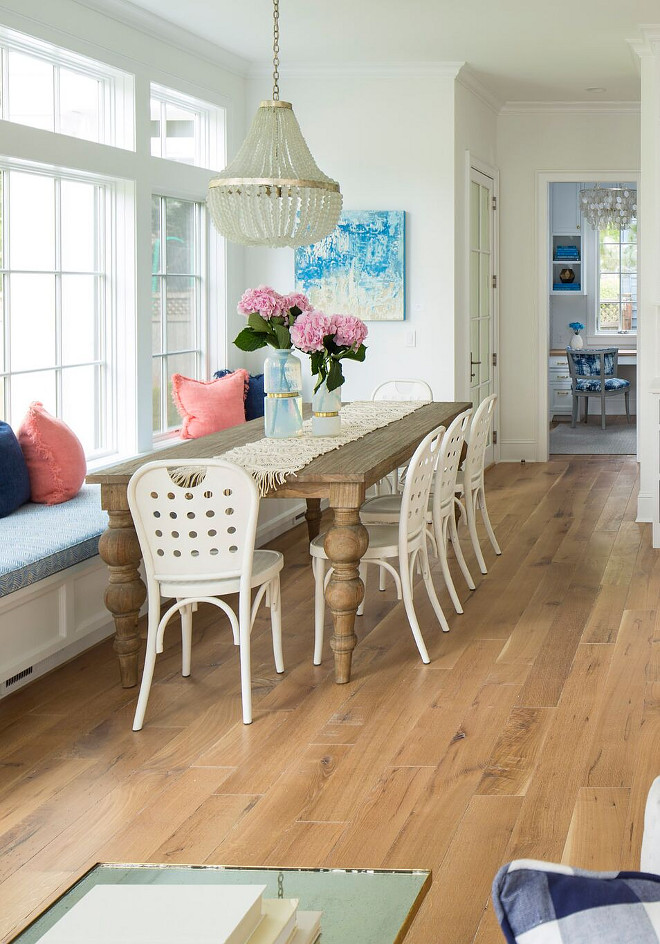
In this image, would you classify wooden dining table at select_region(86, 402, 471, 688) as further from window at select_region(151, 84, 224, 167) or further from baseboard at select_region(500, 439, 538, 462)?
baseboard at select_region(500, 439, 538, 462)

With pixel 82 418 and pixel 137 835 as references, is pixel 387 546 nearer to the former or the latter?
pixel 137 835

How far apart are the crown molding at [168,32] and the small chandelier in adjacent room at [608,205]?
205 inches

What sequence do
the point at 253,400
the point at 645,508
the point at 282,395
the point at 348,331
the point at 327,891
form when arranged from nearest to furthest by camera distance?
the point at 327,891
the point at 348,331
the point at 282,395
the point at 645,508
the point at 253,400

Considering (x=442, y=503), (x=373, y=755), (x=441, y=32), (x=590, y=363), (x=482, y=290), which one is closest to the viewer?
(x=373, y=755)

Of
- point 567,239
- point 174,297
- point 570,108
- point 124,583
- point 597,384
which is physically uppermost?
point 570,108

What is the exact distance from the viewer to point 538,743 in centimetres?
332

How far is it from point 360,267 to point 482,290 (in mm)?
1423

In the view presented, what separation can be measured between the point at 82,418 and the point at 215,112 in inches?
94.5

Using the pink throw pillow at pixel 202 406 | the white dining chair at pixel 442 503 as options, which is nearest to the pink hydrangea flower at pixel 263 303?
the white dining chair at pixel 442 503

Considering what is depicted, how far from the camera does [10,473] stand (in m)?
4.45

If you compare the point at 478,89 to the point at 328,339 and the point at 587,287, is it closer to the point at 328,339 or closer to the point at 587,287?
the point at 328,339

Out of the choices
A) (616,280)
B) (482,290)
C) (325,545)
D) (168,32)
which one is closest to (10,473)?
(325,545)

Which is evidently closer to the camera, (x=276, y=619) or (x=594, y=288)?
(x=276, y=619)

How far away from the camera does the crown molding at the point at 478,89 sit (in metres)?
7.17
